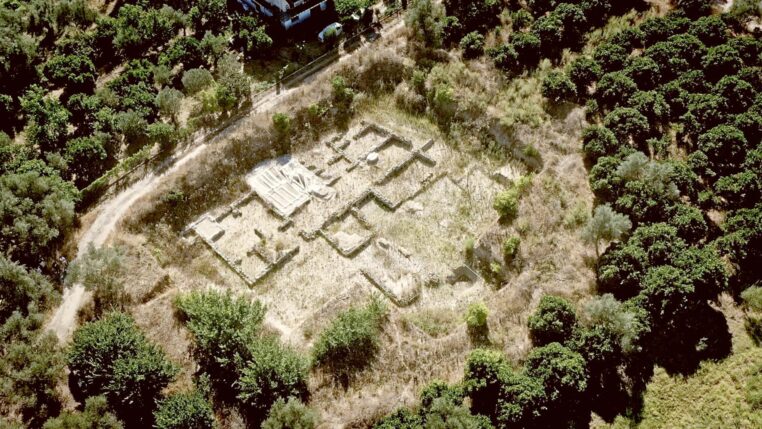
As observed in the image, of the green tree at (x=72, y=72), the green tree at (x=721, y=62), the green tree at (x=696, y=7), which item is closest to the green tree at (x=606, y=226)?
the green tree at (x=721, y=62)

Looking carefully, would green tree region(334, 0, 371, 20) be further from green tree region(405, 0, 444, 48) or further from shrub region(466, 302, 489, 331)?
shrub region(466, 302, 489, 331)

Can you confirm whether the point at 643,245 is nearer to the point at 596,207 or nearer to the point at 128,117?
the point at 596,207

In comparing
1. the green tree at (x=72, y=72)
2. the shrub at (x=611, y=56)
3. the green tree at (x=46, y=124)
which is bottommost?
the shrub at (x=611, y=56)

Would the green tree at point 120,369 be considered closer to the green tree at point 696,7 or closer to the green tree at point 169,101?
the green tree at point 169,101

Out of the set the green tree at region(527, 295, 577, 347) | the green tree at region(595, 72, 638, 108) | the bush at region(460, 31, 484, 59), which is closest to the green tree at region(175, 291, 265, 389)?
the green tree at region(527, 295, 577, 347)

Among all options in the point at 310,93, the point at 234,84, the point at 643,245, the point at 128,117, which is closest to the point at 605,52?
the point at 643,245

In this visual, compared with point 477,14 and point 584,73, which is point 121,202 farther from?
point 584,73

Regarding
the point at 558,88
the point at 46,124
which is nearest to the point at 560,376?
the point at 558,88
